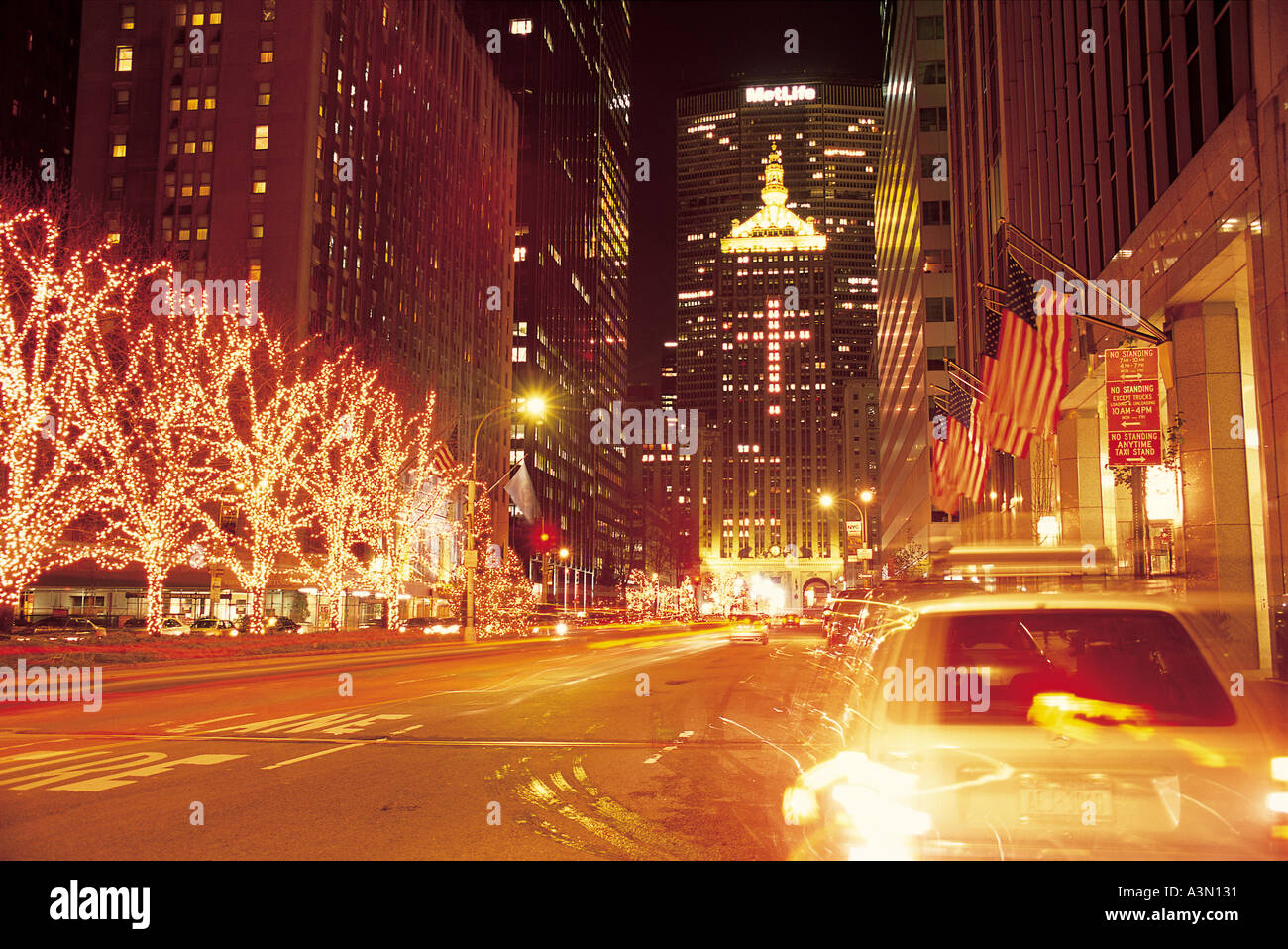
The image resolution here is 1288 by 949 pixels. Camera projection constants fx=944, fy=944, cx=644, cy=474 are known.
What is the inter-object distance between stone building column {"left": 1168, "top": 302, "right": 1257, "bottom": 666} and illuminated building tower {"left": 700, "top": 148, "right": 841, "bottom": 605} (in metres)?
155

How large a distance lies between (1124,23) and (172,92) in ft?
216

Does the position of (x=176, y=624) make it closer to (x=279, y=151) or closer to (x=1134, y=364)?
(x=279, y=151)

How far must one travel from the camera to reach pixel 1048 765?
3.87 m

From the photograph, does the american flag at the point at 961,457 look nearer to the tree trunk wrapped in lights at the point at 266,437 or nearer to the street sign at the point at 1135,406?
the street sign at the point at 1135,406

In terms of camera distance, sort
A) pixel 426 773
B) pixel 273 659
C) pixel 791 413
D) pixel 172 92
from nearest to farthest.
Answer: pixel 426 773 < pixel 273 659 < pixel 172 92 < pixel 791 413

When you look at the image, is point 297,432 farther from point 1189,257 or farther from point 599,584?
point 599,584

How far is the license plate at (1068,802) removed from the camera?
12.5ft

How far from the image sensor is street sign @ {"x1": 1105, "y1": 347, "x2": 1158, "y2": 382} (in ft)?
61.9

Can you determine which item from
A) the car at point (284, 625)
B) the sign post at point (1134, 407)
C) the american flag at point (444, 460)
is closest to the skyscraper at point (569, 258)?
the car at point (284, 625)

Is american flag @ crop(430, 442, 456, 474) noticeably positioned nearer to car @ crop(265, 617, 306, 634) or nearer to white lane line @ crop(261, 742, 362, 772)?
car @ crop(265, 617, 306, 634)

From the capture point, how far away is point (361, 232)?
73812 mm

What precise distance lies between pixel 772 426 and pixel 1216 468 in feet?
530

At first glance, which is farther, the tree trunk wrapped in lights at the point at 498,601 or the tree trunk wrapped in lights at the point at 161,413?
the tree trunk wrapped in lights at the point at 498,601

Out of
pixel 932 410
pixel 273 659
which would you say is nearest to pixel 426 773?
pixel 273 659
